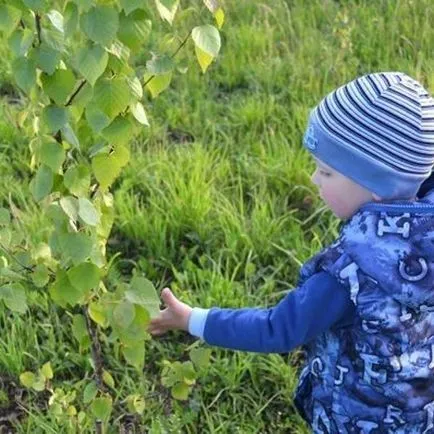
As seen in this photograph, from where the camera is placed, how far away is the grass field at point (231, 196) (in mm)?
2631

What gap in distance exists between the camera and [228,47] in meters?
4.02

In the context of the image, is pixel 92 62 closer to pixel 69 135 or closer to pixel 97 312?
pixel 69 135

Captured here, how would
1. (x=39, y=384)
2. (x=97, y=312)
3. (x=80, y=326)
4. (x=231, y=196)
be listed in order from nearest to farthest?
1. (x=97, y=312)
2. (x=80, y=326)
3. (x=39, y=384)
4. (x=231, y=196)

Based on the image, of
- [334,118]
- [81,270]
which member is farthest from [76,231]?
[334,118]

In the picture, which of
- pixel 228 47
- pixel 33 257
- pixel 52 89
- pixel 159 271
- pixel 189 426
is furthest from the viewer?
pixel 228 47

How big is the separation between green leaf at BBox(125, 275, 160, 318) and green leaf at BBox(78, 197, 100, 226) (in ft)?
0.51

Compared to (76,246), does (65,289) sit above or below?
below

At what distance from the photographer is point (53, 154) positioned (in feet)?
5.43

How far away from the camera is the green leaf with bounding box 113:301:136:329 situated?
1.75m

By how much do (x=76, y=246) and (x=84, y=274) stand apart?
69 millimetres

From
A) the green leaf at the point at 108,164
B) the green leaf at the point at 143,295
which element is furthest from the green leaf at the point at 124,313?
the green leaf at the point at 108,164

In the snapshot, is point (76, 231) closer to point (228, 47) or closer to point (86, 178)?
point (86, 178)

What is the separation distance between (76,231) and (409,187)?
1.98ft

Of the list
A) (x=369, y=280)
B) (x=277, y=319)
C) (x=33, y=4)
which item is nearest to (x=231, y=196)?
(x=277, y=319)
